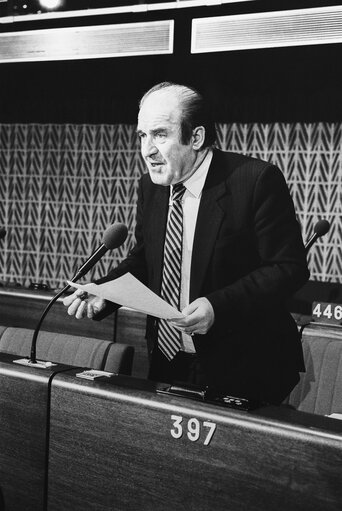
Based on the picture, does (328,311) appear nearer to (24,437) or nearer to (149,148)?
(149,148)

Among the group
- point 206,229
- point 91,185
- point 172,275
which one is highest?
point 91,185

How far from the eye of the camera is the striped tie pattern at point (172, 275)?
5.43ft

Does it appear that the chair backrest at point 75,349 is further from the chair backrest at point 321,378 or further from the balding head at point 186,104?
the balding head at point 186,104

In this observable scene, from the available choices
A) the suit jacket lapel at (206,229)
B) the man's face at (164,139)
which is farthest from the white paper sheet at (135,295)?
the man's face at (164,139)

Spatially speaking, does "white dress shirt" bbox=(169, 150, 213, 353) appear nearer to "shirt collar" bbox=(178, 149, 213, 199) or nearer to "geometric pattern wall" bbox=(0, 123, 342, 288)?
"shirt collar" bbox=(178, 149, 213, 199)

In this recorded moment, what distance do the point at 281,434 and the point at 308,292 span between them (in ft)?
10.9

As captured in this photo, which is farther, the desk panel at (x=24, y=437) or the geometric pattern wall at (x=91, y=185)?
the geometric pattern wall at (x=91, y=185)

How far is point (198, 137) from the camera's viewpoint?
1.66m

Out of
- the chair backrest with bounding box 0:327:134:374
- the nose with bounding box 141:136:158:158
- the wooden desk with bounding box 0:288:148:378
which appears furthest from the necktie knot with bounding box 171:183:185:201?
the wooden desk with bounding box 0:288:148:378

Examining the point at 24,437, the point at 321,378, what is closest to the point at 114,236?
the point at 24,437

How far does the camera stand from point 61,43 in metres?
3.99

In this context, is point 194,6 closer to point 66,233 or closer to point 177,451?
point 66,233

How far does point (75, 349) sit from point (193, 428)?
125 centimetres

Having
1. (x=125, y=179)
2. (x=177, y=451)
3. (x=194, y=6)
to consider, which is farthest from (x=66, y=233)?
(x=177, y=451)
